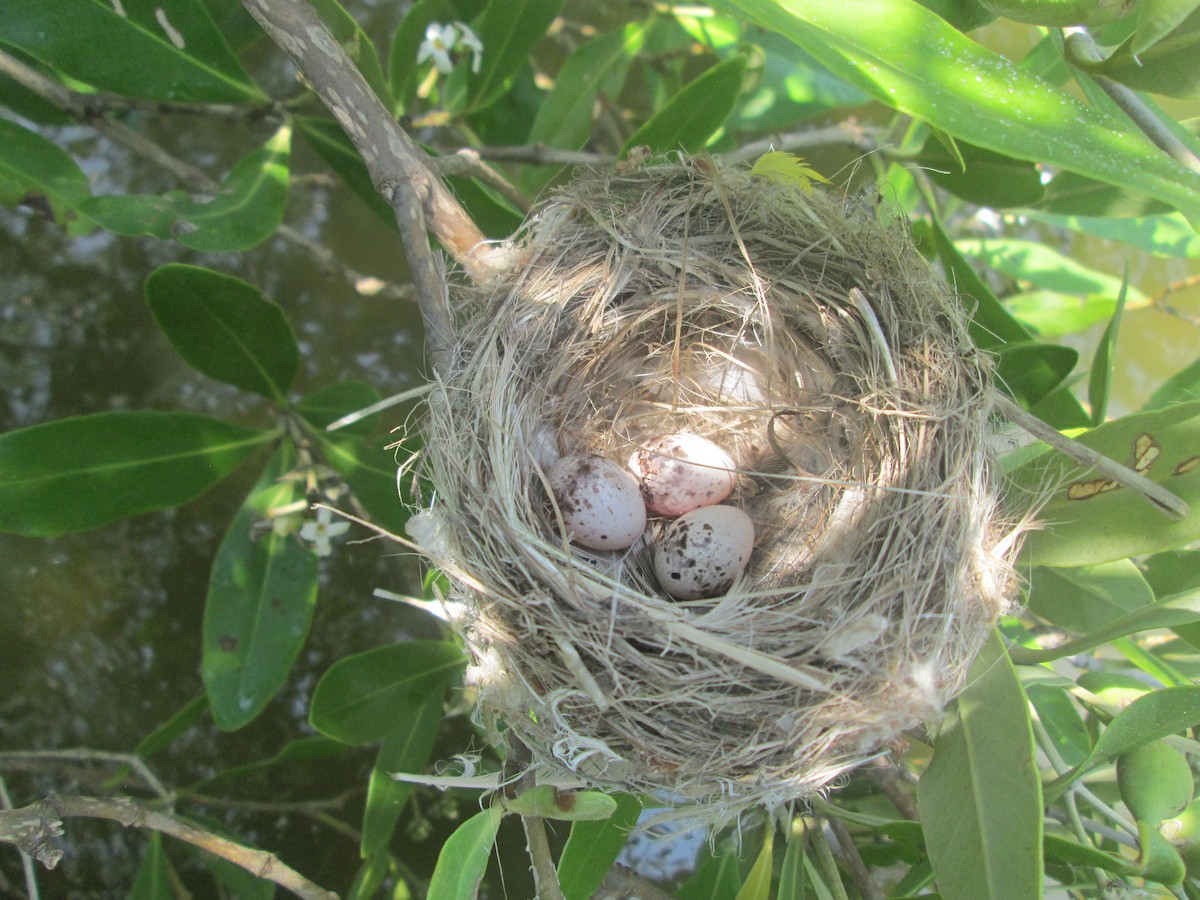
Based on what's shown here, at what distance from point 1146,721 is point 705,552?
1.84 feet

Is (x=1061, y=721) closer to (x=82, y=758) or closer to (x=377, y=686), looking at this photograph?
(x=377, y=686)

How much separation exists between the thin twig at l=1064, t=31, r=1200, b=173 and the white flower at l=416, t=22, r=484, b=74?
887 mm

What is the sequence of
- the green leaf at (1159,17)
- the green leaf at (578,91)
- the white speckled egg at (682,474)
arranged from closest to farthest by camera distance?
the green leaf at (1159,17), the white speckled egg at (682,474), the green leaf at (578,91)

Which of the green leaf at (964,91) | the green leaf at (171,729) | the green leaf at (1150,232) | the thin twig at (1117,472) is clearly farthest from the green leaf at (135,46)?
the green leaf at (1150,232)

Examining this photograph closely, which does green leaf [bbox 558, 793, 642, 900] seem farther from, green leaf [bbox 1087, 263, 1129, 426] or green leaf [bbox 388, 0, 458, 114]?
green leaf [bbox 388, 0, 458, 114]

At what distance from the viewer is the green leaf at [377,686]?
1.18 m

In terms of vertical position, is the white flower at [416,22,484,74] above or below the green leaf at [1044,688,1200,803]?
above

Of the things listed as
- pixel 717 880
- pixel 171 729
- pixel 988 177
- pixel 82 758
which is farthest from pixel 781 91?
pixel 82 758

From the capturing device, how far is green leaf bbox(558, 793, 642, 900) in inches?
40.5

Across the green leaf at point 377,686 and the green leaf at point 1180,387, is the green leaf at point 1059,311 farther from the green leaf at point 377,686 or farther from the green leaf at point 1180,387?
the green leaf at point 377,686

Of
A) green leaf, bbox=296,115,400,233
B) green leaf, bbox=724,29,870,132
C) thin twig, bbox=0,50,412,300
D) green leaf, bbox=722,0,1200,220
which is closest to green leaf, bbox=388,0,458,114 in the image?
green leaf, bbox=296,115,400,233

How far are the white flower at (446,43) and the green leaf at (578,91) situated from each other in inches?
6.3

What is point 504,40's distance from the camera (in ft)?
4.65

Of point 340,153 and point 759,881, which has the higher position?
point 340,153
